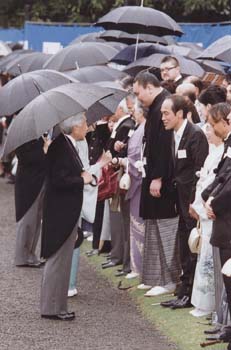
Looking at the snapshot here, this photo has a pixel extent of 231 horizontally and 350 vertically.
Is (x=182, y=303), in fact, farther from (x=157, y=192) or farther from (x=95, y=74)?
(x=95, y=74)

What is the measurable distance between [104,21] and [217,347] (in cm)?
757

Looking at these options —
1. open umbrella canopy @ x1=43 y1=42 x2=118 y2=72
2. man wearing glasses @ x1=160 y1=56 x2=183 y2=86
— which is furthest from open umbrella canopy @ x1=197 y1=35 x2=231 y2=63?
open umbrella canopy @ x1=43 y1=42 x2=118 y2=72

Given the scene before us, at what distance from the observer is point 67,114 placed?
8352 mm

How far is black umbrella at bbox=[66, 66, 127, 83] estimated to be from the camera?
12.1 meters

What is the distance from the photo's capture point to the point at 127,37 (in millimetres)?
15344

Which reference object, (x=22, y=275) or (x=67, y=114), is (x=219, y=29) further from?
(x=67, y=114)

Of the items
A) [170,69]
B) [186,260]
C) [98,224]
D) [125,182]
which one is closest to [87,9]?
[98,224]

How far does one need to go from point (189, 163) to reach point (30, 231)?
3.48 m

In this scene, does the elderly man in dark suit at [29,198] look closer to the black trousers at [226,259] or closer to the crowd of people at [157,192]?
the crowd of people at [157,192]

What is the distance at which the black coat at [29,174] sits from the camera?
11.4m

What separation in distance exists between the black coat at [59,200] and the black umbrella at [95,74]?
11.1 ft

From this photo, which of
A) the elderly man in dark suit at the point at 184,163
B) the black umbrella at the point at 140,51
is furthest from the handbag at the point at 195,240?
the black umbrella at the point at 140,51

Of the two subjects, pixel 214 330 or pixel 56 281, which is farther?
pixel 56 281

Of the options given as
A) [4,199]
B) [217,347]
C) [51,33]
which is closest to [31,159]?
[217,347]
